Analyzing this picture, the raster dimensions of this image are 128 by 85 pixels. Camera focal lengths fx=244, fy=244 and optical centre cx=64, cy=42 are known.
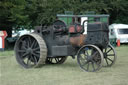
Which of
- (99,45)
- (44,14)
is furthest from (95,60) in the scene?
(44,14)

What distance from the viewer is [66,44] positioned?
845 centimetres

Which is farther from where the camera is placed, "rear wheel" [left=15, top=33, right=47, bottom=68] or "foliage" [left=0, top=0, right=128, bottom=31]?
"foliage" [left=0, top=0, right=128, bottom=31]

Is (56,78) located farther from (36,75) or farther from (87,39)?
(87,39)

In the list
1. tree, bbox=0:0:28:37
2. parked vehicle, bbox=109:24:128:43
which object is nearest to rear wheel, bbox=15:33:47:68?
tree, bbox=0:0:28:37

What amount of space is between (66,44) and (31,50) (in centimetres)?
124

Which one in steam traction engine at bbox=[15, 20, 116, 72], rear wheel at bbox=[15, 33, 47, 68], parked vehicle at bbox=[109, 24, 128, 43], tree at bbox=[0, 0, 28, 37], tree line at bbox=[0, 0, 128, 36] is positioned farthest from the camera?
parked vehicle at bbox=[109, 24, 128, 43]

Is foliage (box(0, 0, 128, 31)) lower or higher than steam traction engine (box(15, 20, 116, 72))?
higher

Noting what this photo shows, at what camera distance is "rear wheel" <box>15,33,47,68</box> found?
8.29 m

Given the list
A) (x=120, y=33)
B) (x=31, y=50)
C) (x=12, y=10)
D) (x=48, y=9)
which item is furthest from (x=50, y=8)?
(x=31, y=50)

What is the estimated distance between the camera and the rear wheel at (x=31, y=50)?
27.2 ft

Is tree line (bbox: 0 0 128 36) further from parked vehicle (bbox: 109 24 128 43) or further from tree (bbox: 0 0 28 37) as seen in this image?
parked vehicle (bbox: 109 24 128 43)

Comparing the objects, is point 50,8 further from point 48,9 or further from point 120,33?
point 120,33

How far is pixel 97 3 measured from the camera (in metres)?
23.2

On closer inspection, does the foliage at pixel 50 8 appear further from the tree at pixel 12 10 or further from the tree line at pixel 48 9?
the tree at pixel 12 10
